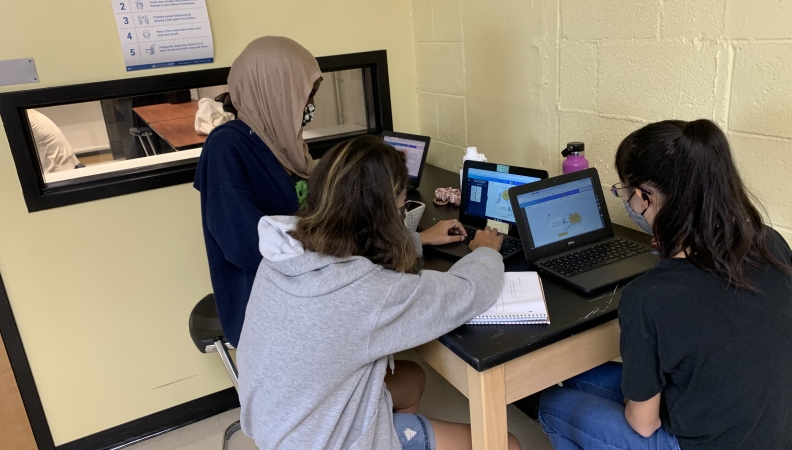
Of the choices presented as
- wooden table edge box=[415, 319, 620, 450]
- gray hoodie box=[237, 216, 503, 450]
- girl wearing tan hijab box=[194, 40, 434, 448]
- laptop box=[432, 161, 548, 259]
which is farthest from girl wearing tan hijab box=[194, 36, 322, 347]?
wooden table edge box=[415, 319, 620, 450]

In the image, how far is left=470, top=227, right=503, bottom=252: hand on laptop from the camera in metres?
1.55

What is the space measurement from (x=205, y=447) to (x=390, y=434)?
1.24 meters

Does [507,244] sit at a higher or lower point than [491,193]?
lower

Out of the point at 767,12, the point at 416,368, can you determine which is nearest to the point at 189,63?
the point at 416,368

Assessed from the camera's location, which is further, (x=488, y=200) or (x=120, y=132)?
(x=120, y=132)

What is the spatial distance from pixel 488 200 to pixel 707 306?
81cm

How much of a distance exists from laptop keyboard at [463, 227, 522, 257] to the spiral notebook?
0.60 feet

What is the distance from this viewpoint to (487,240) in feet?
5.14

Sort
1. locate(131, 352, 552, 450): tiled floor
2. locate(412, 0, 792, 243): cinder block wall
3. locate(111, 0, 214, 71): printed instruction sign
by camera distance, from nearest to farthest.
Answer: locate(412, 0, 792, 243): cinder block wall → locate(111, 0, 214, 71): printed instruction sign → locate(131, 352, 552, 450): tiled floor

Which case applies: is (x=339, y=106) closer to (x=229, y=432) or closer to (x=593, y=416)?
(x=229, y=432)

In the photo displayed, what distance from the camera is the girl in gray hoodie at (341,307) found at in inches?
44.3

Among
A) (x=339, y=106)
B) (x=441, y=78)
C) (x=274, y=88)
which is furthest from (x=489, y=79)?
(x=274, y=88)

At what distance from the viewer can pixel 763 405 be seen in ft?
3.45

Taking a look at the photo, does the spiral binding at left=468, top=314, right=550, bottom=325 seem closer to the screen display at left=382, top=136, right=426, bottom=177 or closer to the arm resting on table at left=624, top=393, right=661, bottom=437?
the arm resting on table at left=624, top=393, right=661, bottom=437
